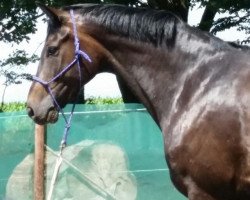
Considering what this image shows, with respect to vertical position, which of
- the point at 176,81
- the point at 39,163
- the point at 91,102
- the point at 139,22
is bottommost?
the point at 91,102

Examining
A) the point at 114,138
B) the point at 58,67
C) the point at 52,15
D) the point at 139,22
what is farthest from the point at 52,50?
the point at 114,138

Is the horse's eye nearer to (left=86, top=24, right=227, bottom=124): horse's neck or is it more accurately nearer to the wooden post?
(left=86, top=24, right=227, bottom=124): horse's neck

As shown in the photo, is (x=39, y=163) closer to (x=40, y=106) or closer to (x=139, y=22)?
(x=40, y=106)

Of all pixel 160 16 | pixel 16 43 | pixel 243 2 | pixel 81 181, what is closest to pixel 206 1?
pixel 243 2

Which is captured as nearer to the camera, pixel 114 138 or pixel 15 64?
pixel 114 138

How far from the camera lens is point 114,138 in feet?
23.5

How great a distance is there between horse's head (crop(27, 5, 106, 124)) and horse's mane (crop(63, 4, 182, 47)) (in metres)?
0.16

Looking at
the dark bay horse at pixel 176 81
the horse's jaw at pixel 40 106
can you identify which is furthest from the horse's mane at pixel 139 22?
the horse's jaw at pixel 40 106

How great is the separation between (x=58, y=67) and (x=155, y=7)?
8626 millimetres

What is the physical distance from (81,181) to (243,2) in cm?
613

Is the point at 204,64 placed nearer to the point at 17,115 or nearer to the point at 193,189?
the point at 193,189

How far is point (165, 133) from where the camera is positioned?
158 inches

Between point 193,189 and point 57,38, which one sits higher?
point 57,38

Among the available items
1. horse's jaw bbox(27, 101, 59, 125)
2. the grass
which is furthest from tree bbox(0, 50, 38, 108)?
horse's jaw bbox(27, 101, 59, 125)
